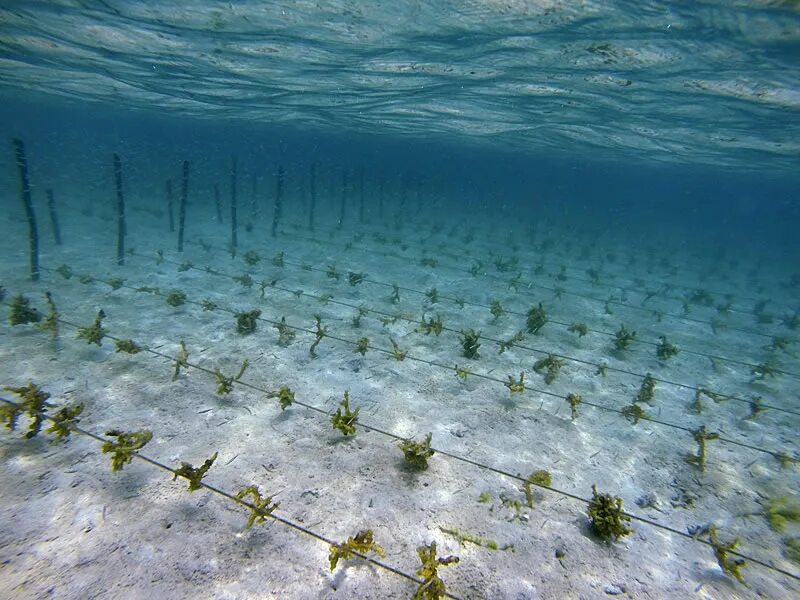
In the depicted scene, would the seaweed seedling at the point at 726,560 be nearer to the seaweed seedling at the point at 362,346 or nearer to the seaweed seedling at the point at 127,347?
the seaweed seedling at the point at 362,346

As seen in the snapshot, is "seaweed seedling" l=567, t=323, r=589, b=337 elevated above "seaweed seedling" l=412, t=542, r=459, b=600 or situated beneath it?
situated beneath

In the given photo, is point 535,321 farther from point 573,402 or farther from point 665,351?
point 573,402

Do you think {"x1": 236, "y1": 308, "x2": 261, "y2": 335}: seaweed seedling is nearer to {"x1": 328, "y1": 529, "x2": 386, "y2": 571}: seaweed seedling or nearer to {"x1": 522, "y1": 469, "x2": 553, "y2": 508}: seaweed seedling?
{"x1": 328, "y1": 529, "x2": 386, "y2": 571}: seaweed seedling

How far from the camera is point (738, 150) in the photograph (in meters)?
25.7

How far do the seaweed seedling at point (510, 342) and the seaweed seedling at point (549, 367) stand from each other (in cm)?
88

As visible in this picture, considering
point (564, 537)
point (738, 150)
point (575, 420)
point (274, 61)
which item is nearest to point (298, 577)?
point (564, 537)

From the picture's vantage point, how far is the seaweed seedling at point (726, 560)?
5.02 meters

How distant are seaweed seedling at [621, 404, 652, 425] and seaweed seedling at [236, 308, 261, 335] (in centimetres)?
883

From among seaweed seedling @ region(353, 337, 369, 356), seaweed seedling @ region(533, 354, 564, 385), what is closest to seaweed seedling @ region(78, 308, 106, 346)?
seaweed seedling @ region(353, 337, 369, 356)

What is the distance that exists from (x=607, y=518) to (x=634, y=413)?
3.47 m

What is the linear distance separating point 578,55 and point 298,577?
16.4 meters

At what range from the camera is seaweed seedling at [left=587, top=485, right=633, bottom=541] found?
5.36 metres

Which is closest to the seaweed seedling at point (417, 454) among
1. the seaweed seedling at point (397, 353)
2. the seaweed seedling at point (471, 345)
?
the seaweed seedling at point (397, 353)

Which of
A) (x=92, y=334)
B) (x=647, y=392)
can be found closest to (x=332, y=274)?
(x=92, y=334)
